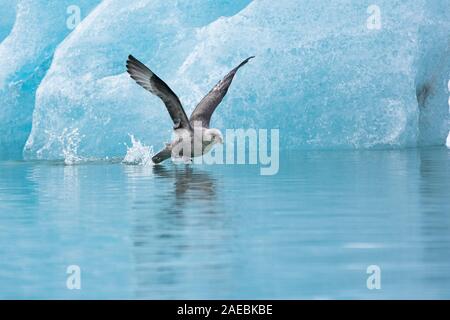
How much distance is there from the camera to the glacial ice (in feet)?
55.3

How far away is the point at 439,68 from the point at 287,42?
3024 millimetres

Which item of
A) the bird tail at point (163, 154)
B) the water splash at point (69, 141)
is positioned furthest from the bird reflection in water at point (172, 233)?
the water splash at point (69, 141)

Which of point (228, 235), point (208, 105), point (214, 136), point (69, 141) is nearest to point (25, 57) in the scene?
point (69, 141)

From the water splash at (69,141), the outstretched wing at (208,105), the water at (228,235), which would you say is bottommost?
the water at (228,235)

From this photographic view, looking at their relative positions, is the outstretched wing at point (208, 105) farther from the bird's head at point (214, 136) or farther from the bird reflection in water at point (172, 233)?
the bird reflection in water at point (172, 233)

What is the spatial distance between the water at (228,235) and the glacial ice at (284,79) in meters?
5.94

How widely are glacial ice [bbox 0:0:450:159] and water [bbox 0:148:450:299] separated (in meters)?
5.94

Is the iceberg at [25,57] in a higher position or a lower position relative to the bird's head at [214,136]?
higher

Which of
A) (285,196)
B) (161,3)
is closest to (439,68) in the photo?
(161,3)

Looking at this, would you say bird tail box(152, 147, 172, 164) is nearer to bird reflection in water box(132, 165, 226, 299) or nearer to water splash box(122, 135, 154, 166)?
bird reflection in water box(132, 165, 226, 299)

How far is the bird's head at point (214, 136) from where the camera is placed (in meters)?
10.1

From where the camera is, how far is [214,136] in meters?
10.2
